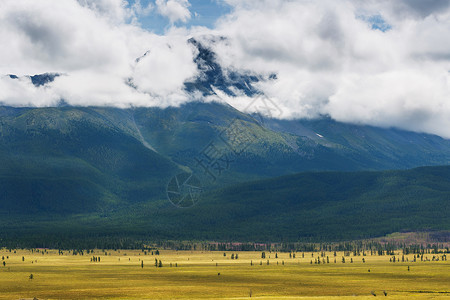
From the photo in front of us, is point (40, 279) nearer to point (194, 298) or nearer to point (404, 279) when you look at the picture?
point (194, 298)

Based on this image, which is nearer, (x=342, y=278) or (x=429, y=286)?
(x=429, y=286)

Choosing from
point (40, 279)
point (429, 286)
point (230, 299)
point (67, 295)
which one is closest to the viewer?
point (230, 299)

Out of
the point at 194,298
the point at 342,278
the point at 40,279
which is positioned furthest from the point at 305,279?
the point at 40,279

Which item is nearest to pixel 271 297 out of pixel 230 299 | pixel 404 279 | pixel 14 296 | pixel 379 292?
pixel 230 299

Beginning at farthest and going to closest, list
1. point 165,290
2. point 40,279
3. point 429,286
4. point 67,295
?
point 40,279, point 429,286, point 165,290, point 67,295

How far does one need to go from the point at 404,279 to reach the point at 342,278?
56.6ft

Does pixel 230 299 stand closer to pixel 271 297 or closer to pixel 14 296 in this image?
pixel 271 297

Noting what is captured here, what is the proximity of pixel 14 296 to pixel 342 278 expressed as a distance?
94654 millimetres

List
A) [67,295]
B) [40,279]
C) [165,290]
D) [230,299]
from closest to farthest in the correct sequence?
[230,299] → [67,295] → [165,290] → [40,279]

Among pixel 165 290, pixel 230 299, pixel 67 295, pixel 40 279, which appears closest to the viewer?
pixel 230 299

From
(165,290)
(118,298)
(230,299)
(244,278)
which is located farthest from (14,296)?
(244,278)

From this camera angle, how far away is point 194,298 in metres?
140

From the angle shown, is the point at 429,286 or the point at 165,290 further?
the point at 429,286

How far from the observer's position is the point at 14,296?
141 meters
